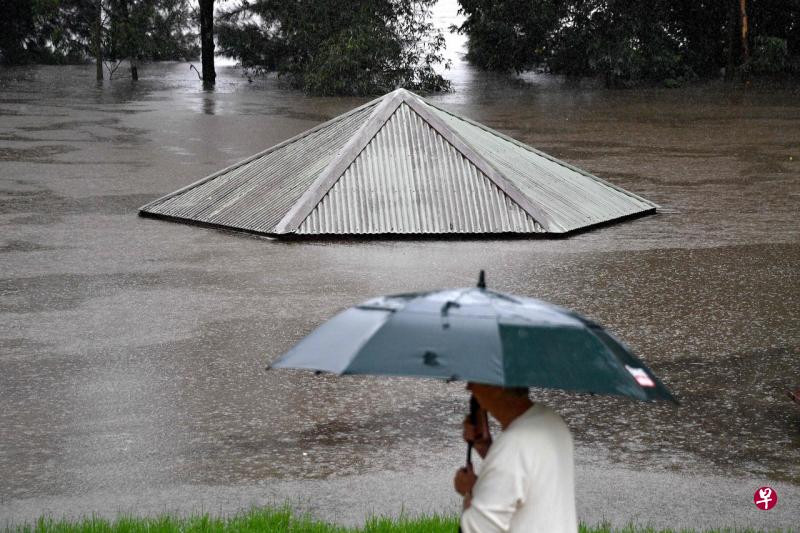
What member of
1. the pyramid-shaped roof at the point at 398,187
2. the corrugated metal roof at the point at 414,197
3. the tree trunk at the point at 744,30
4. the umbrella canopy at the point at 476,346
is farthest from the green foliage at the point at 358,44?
the umbrella canopy at the point at 476,346

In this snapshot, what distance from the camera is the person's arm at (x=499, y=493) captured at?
2.78 m

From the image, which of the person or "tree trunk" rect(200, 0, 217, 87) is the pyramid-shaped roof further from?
"tree trunk" rect(200, 0, 217, 87)

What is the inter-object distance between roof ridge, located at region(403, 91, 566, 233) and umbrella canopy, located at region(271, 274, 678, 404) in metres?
7.08

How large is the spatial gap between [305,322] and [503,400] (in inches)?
182

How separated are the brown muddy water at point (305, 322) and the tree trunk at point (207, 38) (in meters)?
12.3

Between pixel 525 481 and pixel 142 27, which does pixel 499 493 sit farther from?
pixel 142 27

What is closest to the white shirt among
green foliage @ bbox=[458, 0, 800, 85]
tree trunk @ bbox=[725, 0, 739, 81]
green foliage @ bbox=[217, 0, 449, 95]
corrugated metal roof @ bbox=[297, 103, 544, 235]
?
corrugated metal roof @ bbox=[297, 103, 544, 235]

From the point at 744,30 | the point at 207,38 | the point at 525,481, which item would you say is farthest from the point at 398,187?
the point at 744,30

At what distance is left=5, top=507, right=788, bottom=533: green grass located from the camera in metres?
4.27

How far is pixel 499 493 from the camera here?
2785 millimetres

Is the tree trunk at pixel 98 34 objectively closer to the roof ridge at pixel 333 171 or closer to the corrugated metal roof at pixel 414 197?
the roof ridge at pixel 333 171

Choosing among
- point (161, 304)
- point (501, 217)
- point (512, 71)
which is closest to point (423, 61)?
point (512, 71)

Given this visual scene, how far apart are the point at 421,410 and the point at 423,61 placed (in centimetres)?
2141

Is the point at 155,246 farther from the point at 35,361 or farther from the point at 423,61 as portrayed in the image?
the point at 423,61
